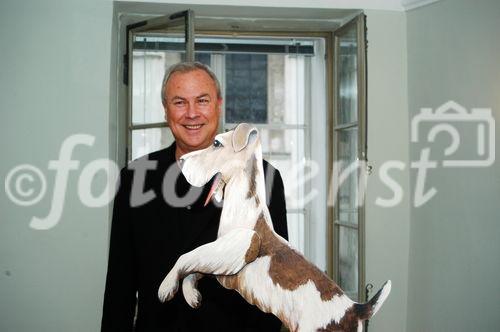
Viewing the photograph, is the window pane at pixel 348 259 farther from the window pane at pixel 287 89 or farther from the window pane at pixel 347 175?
the window pane at pixel 287 89

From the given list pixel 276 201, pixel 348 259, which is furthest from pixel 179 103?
pixel 348 259

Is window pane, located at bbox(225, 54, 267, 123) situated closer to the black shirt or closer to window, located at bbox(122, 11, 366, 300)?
window, located at bbox(122, 11, 366, 300)

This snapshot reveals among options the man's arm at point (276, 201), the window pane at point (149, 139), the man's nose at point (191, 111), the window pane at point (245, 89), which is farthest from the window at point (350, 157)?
the man's nose at point (191, 111)

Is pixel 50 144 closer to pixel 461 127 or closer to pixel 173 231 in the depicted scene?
pixel 173 231

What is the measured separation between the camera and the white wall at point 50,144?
296cm

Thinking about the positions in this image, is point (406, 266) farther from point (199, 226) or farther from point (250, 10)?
point (199, 226)

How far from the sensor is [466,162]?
264cm

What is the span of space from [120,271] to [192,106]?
46cm

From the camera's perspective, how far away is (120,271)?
140 centimetres

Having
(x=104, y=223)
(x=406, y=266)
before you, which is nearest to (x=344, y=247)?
(x=406, y=266)

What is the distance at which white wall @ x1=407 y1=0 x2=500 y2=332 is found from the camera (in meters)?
2.47

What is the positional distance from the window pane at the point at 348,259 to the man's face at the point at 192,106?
205cm

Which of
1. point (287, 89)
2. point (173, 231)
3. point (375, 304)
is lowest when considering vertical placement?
point (375, 304)

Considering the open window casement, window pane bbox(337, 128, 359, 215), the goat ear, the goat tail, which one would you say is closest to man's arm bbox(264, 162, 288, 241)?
the goat ear
